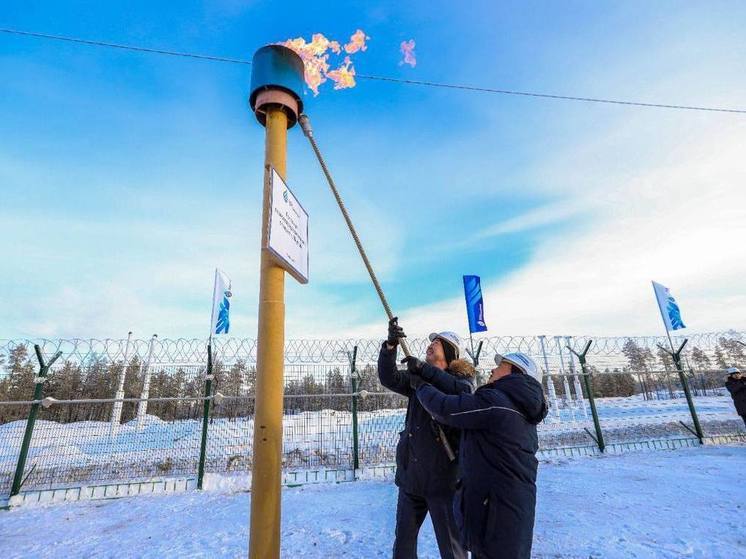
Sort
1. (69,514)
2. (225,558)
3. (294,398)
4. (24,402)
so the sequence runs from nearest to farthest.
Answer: (225,558) → (69,514) → (24,402) → (294,398)

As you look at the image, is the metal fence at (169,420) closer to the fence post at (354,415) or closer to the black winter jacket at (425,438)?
the fence post at (354,415)

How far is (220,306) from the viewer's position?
1152 centimetres

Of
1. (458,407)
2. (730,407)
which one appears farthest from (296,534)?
(730,407)

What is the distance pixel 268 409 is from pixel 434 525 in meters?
1.67

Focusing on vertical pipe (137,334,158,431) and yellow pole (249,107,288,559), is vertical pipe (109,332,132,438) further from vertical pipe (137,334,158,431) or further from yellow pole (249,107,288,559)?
yellow pole (249,107,288,559)

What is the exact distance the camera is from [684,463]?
8203 mm

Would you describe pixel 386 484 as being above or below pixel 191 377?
below

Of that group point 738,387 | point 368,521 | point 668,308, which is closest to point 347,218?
point 368,521

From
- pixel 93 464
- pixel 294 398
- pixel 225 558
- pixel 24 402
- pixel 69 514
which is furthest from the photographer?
pixel 294 398

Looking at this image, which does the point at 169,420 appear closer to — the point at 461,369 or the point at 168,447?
the point at 168,447

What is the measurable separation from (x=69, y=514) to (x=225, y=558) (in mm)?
3643

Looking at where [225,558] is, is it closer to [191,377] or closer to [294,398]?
[294,398]

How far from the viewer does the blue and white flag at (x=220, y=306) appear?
11320mm

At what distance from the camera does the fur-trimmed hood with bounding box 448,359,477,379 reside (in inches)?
133
